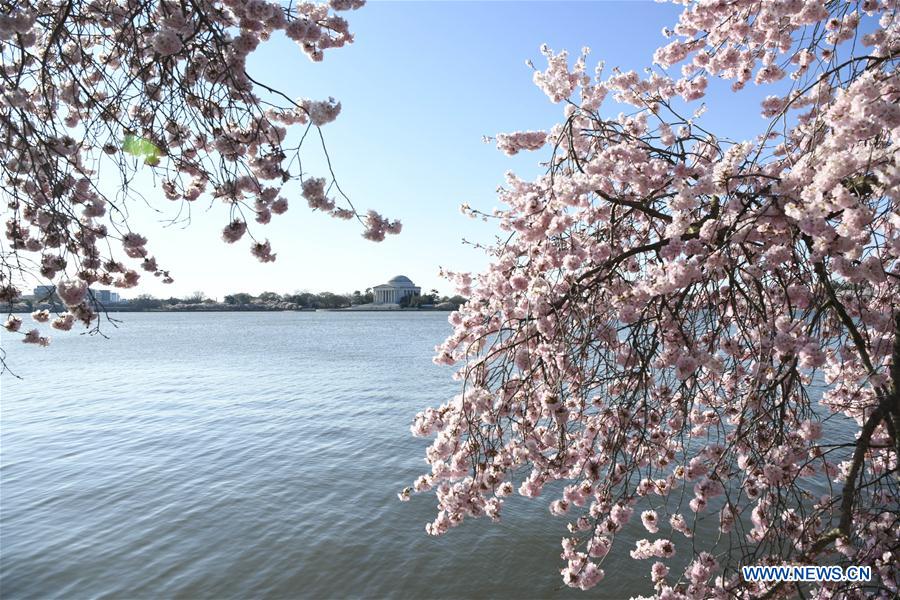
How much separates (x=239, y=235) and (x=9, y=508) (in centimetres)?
852

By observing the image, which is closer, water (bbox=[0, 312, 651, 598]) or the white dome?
→ water (bbox=[0, 312, 651, 598])

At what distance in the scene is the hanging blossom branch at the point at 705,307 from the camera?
289cm

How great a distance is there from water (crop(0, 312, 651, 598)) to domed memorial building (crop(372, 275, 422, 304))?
338ft

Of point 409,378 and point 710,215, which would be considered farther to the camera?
point 409,378

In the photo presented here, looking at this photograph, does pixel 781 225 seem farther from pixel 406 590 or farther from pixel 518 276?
pixel 406 590

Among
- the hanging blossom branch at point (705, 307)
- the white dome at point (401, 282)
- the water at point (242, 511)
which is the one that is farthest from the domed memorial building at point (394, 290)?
the hanging blossom branch at point (705, 307)

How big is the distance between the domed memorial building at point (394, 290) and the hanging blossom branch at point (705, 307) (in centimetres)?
11358

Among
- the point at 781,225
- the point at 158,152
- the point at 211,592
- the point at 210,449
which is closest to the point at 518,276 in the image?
the point at 781,225

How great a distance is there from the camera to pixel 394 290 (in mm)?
121062

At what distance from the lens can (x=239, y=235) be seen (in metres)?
3.48

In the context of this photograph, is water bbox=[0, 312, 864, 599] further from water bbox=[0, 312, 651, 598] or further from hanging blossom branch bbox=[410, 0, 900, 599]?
hanging blossom branch bbox=[410, 0, 900, 599]

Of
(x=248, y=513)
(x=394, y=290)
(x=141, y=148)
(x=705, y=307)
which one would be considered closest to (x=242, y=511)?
(x=248, y=513)

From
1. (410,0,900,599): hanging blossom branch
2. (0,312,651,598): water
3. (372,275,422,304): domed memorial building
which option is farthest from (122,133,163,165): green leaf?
(372,275,422,304): domed memorial building

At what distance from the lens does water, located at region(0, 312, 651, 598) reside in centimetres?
667
